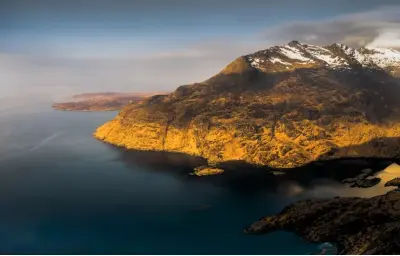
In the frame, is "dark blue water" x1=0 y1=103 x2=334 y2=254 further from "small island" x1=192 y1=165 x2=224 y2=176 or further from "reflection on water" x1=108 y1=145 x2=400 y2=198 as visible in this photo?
"small island" x1=192 y1=165 x2=224 y2=176

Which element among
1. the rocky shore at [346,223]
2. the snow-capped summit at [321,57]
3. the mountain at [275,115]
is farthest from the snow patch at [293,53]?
the rocky shore at [346,223]

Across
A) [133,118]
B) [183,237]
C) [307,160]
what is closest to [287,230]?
[183,237]

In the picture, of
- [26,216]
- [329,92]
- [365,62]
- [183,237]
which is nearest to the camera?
[183,237]

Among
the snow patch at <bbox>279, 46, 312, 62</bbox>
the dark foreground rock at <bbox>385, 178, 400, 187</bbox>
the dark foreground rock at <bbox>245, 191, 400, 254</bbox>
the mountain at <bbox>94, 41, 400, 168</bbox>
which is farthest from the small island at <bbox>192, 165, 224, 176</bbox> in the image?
the snow patch at <bbox>279, 46, 312, 62</bbox>

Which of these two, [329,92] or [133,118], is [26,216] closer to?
[133,118]

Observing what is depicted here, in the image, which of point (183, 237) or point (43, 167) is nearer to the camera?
point (183, 237)

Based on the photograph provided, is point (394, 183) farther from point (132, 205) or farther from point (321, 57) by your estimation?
point (321, 57)

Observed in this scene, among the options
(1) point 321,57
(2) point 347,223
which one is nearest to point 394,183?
(2) point 347,223
